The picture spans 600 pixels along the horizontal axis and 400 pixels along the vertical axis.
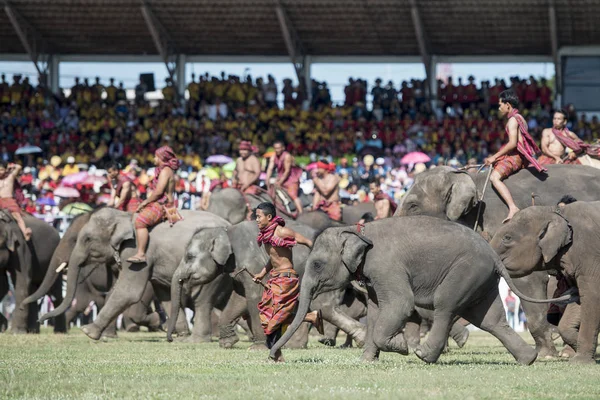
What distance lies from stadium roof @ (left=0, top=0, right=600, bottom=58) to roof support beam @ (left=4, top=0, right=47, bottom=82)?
61 millimetres

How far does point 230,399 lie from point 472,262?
4579mm

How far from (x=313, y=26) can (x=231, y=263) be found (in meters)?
25.0

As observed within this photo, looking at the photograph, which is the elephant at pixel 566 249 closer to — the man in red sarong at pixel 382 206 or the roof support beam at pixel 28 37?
the man in red sarong at pixel 382 206

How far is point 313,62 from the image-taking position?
1764 inches

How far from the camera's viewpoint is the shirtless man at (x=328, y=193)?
25.4 m

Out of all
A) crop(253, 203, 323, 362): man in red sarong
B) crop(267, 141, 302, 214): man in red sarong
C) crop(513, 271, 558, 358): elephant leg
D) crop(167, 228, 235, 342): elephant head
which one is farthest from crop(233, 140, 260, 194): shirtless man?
crop(253, 203, 323, 362): man in red sarong

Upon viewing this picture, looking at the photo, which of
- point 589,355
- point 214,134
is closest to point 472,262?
point 589,355

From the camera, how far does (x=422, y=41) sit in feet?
137

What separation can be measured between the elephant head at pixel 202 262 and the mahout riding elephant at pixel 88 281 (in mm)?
3008

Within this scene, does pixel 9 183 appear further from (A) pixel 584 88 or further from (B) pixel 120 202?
(A) pixel 584 88

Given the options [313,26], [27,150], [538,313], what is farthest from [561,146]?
[313,26]

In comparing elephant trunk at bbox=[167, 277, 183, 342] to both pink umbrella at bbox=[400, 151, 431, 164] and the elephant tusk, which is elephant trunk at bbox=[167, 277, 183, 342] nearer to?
the elephant tusk

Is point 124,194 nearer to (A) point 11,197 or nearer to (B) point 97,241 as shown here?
(A) point 11,197

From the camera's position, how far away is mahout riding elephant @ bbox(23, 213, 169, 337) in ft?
72.7
